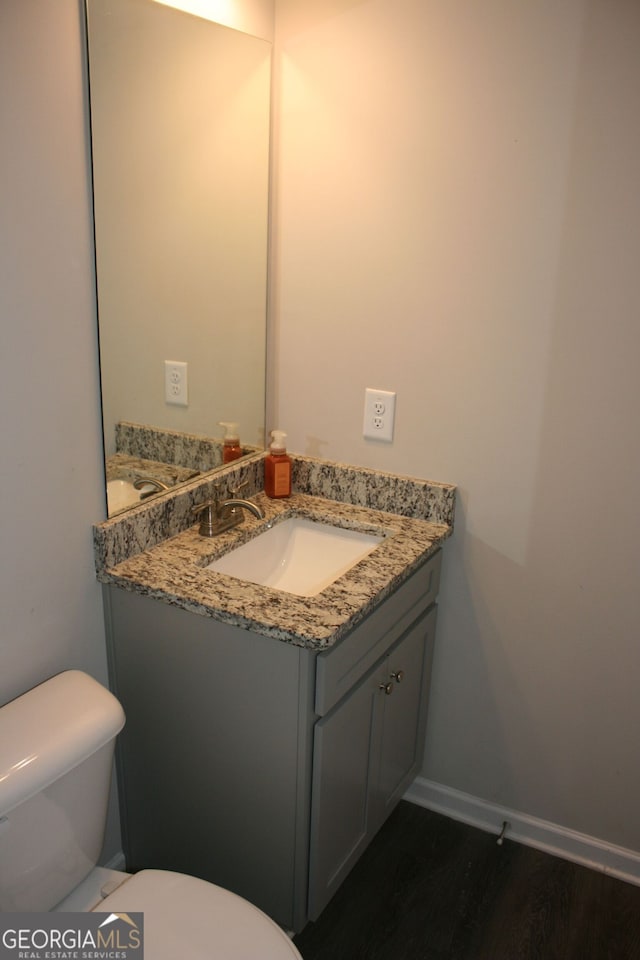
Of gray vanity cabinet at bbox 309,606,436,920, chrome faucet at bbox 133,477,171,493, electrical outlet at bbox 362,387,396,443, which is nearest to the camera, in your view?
gray vanity cabinet at bbox 309,606,436,920

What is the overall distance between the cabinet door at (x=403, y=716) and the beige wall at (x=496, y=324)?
0.27 feet

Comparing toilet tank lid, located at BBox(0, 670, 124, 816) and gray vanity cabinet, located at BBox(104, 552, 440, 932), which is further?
gray vanity cabinet, located at BBox(104, 552, 440, 932)

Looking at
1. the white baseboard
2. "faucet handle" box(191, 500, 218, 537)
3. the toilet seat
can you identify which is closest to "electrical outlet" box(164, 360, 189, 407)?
"faucet handle" box(191, 500, 218, 537)

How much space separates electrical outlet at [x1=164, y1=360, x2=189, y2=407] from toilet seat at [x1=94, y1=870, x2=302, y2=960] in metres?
1.00

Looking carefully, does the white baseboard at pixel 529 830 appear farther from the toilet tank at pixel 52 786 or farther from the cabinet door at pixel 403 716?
the toilet tank at pixel 52 786

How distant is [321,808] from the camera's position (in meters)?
1.58

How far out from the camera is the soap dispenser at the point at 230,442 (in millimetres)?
1995

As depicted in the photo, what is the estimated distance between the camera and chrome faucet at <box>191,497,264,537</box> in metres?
1.83

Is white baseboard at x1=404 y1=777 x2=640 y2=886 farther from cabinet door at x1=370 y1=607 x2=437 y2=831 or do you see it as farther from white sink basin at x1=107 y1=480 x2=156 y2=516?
white sink basin at x1=107 y1=480 x2=156 y2=516

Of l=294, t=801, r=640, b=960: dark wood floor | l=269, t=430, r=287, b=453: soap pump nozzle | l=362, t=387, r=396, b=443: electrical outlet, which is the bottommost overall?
l=294, t=801, r=640, b=960: dark wood floor

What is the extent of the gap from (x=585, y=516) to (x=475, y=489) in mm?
267

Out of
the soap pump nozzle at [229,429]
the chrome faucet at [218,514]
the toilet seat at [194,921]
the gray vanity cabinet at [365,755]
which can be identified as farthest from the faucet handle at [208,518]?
the toilet seat at [194,921]

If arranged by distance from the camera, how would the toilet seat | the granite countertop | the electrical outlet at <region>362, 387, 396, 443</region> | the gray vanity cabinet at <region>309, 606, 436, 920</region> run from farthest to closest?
the electrical outlet at <region>362, 387, 396, 443</region> < the gray vanity cabinet at <region>309, 606, 436, 920</region> < the granite countertop < the toilet seat

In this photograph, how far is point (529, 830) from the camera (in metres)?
2.07
